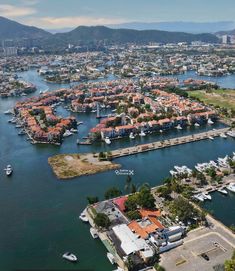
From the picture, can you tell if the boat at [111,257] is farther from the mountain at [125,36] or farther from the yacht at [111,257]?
the mountain at [125,36]

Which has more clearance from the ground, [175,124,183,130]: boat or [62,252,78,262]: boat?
[175,124,183,130]: boat

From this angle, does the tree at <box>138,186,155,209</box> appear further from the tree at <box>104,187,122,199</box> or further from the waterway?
the waterway

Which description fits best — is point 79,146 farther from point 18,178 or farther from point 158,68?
point 158,68

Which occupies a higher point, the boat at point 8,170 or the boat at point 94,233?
the boat at point 94,233

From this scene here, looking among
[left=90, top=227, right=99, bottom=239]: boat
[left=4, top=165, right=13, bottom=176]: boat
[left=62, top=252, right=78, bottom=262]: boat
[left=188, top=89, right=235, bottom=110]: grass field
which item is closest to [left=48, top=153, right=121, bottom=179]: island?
[left=4, top=165, right=13, bottom=176]: boat

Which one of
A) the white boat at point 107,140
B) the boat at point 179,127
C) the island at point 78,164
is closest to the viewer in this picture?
the island at point 78,164

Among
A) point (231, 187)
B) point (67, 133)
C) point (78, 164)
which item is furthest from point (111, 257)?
point (67, 133)

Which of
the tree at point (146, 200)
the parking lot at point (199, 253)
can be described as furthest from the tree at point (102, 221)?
the parking lot at point (199, 253)
